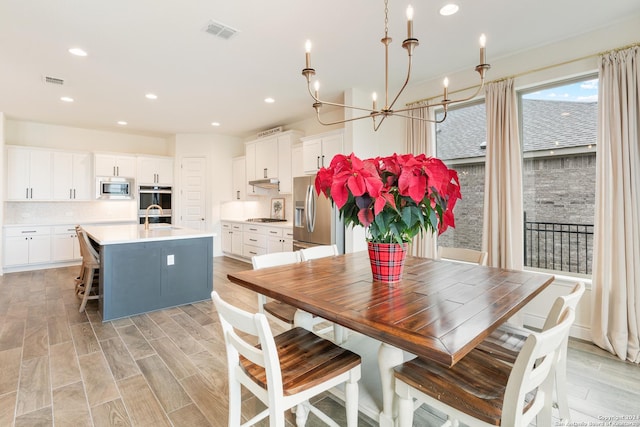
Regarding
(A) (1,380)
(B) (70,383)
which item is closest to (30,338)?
(A) (1,380)

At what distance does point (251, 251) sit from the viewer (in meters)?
6.21

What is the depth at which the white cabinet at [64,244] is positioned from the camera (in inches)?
233

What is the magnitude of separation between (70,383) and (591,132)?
480 centimetres

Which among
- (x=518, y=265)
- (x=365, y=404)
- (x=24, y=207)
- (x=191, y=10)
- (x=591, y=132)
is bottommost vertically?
(x=365, y=404)

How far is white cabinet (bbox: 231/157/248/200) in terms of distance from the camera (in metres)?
6.93

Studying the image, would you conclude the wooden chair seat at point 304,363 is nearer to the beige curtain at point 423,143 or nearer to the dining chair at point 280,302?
the dining chair at point 280,302

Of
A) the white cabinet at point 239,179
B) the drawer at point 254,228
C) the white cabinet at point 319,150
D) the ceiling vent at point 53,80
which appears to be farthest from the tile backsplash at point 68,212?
the white cabinet at point 319,150

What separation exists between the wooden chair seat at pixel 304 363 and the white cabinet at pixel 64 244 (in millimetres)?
6400

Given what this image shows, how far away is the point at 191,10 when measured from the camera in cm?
248

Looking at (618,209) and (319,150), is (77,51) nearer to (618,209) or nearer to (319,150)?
(319,150)

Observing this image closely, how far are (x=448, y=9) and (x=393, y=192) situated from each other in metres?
1.93

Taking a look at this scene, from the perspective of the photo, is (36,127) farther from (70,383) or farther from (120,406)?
(120,406)

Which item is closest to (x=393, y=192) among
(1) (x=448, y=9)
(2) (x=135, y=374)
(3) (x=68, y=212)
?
(1) (x=448, y=9)

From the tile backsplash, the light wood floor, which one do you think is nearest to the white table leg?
the light wood floor
